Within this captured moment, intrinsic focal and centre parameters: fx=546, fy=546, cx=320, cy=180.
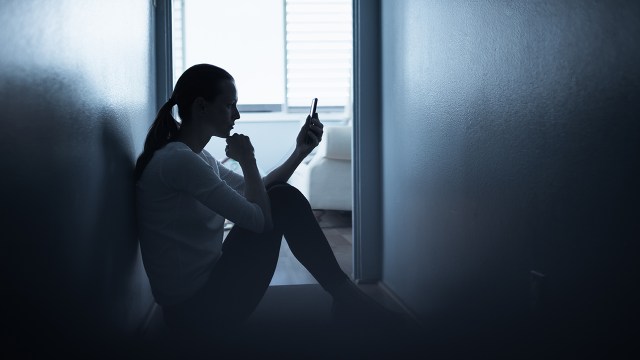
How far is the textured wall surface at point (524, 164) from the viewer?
0.79m

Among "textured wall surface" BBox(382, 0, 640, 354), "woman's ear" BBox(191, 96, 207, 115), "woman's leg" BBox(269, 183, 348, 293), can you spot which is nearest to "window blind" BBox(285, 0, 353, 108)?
"textured wall surface" BBox(382, 0, 640, 354)

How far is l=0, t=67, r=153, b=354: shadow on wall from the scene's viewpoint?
72 cm

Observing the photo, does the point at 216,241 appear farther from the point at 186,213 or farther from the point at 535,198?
the point at 535,198

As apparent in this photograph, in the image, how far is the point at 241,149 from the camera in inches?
57.1

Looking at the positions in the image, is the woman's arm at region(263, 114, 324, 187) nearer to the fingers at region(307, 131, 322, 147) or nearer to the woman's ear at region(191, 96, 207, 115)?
the fingers at region(307, 131, 322, 147)

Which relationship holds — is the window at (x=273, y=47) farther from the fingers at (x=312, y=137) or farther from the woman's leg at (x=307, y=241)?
the woman's leg at (x=307, y=241)

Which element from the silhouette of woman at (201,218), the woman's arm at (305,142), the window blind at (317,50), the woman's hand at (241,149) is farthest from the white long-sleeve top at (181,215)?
the window blind at (317,50)

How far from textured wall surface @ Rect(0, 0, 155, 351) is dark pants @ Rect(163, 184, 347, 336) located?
19cm

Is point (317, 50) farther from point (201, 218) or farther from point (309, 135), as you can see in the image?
point (201, 218)

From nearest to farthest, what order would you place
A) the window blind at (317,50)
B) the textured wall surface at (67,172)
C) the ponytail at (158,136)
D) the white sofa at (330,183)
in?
the textured wall surface at (67,172)
the ponytail at (158,136)
the white sofa at (330,183)
the window blind at (317,50)

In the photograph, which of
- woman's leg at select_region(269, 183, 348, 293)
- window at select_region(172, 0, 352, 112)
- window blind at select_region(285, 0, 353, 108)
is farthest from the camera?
window blind at select_region(285, 0, 353, 108)

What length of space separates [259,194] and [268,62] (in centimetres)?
412

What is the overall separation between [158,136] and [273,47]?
4.10 m

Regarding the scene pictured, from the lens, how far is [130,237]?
1388 millimetres
